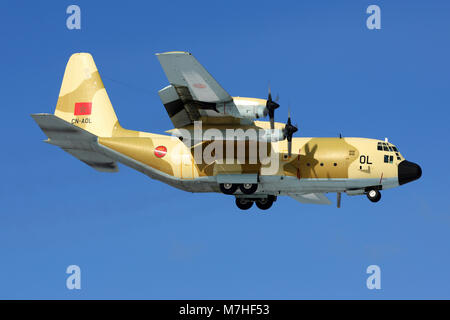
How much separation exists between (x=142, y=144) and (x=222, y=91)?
548 centimetres

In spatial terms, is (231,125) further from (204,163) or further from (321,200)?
(321,200)

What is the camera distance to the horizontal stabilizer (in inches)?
1241

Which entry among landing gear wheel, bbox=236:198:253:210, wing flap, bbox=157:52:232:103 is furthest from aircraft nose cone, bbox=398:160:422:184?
wing flap, bbox=157:52:232:103

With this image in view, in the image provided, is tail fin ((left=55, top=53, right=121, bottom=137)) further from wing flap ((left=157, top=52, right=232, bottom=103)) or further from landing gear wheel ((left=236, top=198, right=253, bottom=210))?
wing flap ((left=157, top=52, right=232, bottom=103))

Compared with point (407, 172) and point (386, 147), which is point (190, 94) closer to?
point (386, 147)

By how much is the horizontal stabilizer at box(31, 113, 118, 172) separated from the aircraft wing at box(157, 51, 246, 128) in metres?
3.94

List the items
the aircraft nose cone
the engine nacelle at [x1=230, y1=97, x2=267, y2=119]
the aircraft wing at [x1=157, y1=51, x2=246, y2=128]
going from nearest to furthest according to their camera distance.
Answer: the aircraft wing at [x1=157, y1=51, x2=246, y2=128] → the engine nacelle at [x1=230, y1=97, x2=267, y2=119] → the aircraft nose cone

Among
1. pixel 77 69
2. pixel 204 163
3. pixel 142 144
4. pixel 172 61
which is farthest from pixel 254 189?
pixel 77 69

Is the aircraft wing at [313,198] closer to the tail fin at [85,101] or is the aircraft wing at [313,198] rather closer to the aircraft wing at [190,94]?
the aircraft wing at [190,94]

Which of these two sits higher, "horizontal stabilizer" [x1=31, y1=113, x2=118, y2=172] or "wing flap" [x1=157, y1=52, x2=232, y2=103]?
"wing flap" [x1=157, y1=52, x2=232, y2=103]

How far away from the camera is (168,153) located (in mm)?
32719

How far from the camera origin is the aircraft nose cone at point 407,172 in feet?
105

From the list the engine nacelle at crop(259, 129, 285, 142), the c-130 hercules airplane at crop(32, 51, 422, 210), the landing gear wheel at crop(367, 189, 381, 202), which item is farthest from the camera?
the landing gear wheel at crop(367, 189, 381, 202)
